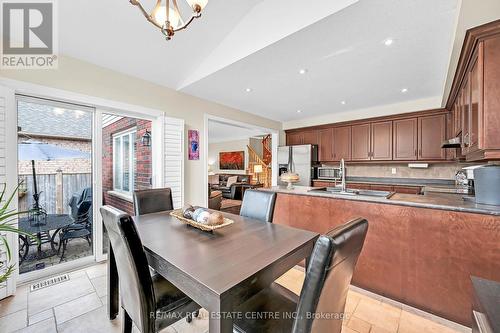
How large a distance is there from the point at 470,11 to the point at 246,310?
2598 mm

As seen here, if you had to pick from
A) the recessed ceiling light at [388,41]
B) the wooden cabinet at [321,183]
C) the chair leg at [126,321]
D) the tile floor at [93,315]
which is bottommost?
the tile floor at [93,315]

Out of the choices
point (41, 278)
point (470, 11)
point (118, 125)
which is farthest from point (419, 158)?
point (41, 278)

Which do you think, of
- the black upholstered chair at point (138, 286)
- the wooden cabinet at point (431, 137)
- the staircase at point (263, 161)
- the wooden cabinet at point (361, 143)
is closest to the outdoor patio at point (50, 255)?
the black upholstered chair at point (138, 286)

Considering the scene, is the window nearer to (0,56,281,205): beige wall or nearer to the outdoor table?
(0,56,281,205): beige wall

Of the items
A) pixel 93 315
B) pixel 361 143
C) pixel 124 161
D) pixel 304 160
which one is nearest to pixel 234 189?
pixel 304 160

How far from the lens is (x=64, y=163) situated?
2.60 metres

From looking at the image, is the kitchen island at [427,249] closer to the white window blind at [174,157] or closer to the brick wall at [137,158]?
the white window blind at [174,157]

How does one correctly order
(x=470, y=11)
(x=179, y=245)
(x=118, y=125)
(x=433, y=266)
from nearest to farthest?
1. (x=179, y=245)
2. (x=470, y=11)
3. (x=433, y=266)
4. (x=118, y=125)

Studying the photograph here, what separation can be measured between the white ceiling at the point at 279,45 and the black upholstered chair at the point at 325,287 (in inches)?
70.0

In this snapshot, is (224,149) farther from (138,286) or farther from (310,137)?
(138,286)

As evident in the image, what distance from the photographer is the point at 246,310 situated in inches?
44.8

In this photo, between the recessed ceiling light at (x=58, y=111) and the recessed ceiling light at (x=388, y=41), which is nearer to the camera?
the recessed ceiling light at (x=388, y=41)

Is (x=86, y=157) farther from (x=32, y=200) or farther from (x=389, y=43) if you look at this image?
(x=389, y=43)

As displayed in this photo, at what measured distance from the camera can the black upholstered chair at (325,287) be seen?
713 millimetres
